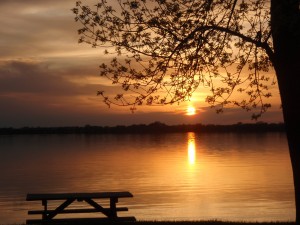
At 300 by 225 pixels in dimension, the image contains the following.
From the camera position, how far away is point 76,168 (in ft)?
236

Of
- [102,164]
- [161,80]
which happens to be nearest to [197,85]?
[161,80]

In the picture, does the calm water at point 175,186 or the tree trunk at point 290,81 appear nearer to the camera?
the tree trunk at point 290,81

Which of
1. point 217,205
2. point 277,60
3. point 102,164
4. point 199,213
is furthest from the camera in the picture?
point 102,164

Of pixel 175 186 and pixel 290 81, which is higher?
pixel 290 81

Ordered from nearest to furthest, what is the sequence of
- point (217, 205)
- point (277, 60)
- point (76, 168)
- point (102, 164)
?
point (277, 60) → point (217, 205) → point (76, 168) → point (102, 164)

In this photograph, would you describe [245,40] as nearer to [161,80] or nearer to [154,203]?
[161,80]

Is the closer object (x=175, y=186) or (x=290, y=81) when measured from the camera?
(x=290, y=81)

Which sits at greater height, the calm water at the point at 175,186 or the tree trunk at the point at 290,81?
the tree trunk at the point at 290,81

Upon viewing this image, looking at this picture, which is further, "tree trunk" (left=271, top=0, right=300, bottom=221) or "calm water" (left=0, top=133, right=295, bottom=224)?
"calm water" (left=0, top=133, right=295, bottom=224)

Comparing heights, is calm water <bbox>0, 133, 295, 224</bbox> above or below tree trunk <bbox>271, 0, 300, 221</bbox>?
below

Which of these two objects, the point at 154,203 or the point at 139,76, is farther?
the point at 154,203

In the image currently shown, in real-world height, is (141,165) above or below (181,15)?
below

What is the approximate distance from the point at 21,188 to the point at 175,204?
16614 millimetres

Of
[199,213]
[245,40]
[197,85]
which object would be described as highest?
[245,40]
